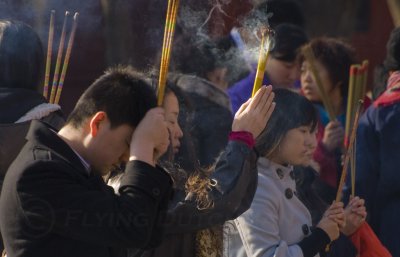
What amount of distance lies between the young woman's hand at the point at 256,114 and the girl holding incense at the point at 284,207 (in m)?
0.58

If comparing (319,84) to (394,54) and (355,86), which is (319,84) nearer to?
(394,54)

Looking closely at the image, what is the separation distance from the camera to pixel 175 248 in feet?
9.74

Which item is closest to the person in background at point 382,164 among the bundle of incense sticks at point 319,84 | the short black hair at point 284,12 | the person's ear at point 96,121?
the bundle of incense sticks at point 319,84

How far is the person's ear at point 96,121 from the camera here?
2457 mm

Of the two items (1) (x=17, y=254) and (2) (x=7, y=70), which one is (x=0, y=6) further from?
(1) (x=17, y=254)

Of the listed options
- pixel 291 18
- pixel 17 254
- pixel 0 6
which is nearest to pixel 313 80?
pixel 291 18

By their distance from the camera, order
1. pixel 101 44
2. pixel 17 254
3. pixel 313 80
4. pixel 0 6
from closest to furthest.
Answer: pixel 17 254, pixel 0 6, pixel 313 80, pixel 101 44

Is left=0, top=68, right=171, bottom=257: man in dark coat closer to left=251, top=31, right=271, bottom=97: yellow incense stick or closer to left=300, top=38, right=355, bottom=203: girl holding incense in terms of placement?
left=251, top=31, right=271, bottom=97: yellow incense stick

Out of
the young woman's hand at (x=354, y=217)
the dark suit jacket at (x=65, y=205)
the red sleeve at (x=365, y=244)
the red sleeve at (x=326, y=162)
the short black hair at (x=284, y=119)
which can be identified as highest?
the dark suit jacket at (x=65, y=205)

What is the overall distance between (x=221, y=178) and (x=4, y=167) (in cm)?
82

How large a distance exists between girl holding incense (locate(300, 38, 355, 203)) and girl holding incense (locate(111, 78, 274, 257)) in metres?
2.25

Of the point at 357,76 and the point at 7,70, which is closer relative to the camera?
the point at 7,70

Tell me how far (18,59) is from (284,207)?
108 cm

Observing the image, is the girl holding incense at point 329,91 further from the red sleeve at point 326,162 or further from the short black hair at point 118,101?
the short black hair at point 118,101
